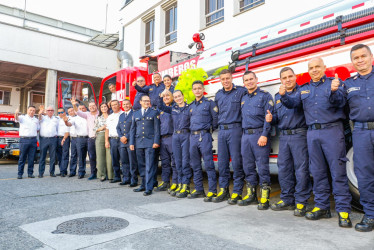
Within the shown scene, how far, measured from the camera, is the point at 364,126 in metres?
2.91

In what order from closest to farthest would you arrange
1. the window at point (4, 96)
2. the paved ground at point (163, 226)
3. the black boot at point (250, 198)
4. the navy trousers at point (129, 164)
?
the paved ground at point (163, 226) < the black boot at point (250, 198) < the navy trousers at point (129, 164) < the window at point (4, 96)

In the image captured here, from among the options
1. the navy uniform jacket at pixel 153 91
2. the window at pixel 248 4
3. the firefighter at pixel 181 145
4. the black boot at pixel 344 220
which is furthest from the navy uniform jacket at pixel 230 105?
the window at pixel 248 4

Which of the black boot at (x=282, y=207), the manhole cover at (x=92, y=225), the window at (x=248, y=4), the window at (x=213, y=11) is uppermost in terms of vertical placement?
the window at (x=213, y=11)

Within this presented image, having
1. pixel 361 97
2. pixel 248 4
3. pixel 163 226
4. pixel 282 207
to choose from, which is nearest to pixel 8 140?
pixel 248 4

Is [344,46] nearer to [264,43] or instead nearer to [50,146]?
[264,43]

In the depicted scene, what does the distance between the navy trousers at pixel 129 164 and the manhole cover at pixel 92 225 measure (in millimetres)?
2314

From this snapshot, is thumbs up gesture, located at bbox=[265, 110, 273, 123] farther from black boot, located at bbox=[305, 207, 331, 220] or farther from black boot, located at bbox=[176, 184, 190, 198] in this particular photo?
black boot, located at bbox=[176, 184, 190, 198]

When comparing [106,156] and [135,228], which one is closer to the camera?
[135,228]

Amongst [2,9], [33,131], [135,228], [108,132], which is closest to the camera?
[135,228]

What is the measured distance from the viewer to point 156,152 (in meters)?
5.30

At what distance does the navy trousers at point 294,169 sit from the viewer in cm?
347

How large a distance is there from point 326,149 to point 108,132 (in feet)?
15.0

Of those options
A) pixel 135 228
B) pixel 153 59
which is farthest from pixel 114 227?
pixel 153 59

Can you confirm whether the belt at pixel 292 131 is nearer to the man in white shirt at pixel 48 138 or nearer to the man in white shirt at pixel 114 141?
the man in white shirt at pixel 114 141
